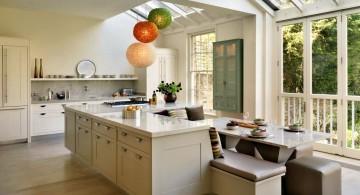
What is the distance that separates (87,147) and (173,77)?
14.8 ft

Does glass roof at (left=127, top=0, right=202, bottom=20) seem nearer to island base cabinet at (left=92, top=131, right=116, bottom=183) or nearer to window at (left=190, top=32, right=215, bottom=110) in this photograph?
window at (left=190, top=32, right=215, bottom=110)

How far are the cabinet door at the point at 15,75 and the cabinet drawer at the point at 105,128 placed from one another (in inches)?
119

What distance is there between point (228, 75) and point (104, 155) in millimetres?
3665

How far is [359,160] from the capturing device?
4.82 meters

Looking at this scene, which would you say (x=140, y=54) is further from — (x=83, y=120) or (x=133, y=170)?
(x=133, y=170)

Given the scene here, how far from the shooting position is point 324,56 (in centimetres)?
532

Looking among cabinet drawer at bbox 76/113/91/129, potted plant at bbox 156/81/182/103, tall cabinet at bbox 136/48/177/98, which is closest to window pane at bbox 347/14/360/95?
potted plant at bbox 156/81/182/103

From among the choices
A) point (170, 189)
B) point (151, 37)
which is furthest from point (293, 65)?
point (170, 189)

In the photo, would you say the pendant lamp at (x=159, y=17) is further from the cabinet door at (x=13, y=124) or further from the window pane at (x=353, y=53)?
the cabinet door at (x=13, y=124)

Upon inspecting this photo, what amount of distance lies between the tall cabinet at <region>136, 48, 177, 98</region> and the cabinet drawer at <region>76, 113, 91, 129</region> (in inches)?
133

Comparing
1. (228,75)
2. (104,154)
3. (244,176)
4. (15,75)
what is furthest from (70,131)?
(228,75)

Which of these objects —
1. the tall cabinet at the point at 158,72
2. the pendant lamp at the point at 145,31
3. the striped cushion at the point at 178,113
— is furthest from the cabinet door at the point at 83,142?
the tall cabinet at the point at 158,72

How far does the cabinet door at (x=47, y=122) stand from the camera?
6.37 meters

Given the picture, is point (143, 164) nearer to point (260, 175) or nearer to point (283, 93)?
point (260, 175)
